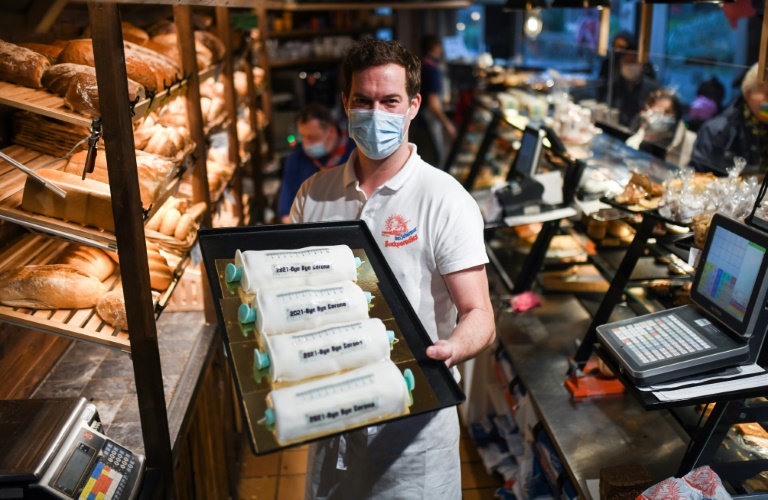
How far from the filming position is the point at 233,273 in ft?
5.65

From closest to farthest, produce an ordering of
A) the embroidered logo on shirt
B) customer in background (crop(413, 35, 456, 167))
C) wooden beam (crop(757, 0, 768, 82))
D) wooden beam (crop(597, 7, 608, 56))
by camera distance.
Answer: the embroidered logo on shirt < wooden beam (crop(757, 0, 768, 82)) < wooden beam (crop(597, 7, 608, 56)) < customer in background (crop(413, 35, 456, 167))

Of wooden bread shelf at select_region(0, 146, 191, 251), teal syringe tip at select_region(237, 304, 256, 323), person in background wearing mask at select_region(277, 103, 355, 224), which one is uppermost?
wooden bread shelf at select_region(0, 146, 191, 251)

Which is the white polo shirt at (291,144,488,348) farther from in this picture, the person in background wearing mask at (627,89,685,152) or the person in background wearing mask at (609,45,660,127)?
the person in background wearing mask at (609,45,660,127)

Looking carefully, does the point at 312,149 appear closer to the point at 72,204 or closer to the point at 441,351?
the point at 72,204

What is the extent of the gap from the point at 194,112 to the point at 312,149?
1195 millimetres

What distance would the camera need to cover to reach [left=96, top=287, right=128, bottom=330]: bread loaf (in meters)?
2.11

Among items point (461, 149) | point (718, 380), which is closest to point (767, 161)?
point (718, 380)

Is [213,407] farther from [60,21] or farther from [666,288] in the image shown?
[666,288]

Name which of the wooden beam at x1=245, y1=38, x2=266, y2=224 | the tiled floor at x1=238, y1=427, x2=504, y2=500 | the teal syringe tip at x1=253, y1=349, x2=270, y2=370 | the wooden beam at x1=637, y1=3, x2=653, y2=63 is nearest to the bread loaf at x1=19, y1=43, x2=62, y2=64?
the teal syringe tip at x1=253, y1=349, x2=270, y2=370

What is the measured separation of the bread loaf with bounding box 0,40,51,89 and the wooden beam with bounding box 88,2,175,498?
480mm

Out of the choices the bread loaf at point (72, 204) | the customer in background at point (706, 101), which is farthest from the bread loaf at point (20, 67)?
the customer in background at point (706, 101)

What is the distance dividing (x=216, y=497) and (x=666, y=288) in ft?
6.87

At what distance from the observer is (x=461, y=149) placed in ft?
21.0

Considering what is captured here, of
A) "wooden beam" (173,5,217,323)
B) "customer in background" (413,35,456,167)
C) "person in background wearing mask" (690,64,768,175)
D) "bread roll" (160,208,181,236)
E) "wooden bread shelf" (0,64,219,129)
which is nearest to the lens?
"wooden bread shelf" (0,64,219,129)
